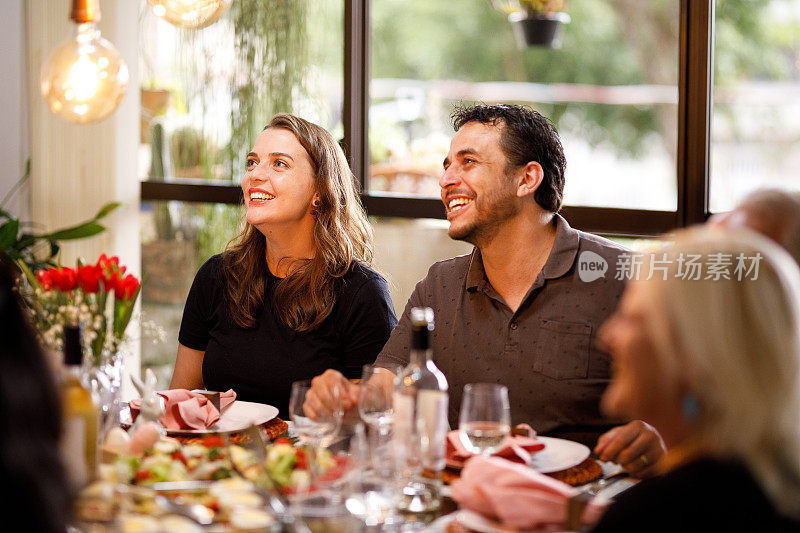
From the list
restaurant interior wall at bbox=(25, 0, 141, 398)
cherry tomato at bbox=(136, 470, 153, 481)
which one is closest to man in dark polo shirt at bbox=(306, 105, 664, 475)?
cherry tomato at bbox=(136, 470, 153, 481)

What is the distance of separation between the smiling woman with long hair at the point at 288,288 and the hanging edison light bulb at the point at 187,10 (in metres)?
0.54

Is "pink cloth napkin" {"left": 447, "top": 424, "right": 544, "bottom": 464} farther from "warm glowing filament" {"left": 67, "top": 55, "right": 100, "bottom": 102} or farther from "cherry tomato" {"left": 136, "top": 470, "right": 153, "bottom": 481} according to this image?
"warm glowing filament" {"left": 67, "top": 55, "right": 100, "bottom": 102}

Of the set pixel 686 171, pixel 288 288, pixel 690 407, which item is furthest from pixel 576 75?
pixel 690 407

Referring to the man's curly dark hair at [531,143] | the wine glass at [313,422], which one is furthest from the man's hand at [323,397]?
the man's curly dark hair at [531,143]

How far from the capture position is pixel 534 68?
10.4 meters

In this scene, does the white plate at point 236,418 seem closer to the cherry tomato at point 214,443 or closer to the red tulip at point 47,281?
the cherry tomato at point 214,443

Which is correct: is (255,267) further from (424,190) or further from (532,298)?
(424,190)

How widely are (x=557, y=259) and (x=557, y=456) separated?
24.2 inches

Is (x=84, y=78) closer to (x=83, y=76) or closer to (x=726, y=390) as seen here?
(x=83, y=76)

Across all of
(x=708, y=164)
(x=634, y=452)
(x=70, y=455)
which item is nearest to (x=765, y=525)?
(x=634, y=452)

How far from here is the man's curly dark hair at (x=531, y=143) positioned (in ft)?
7.61

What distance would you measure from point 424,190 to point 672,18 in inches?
225

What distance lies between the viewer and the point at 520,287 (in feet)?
7.23

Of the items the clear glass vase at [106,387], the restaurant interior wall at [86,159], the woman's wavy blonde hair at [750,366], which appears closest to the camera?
the woman's wavy blonde hair at [750,366]
